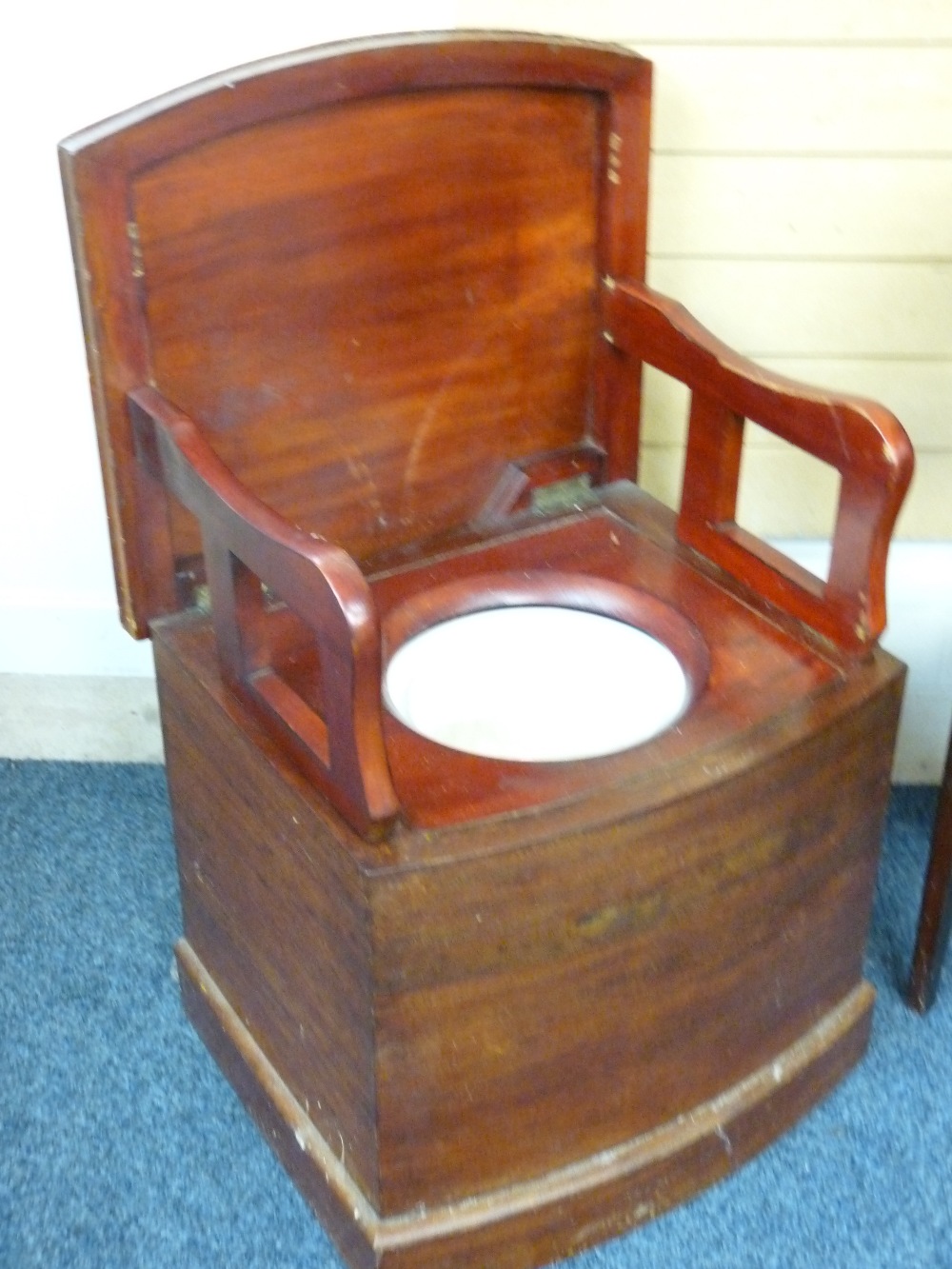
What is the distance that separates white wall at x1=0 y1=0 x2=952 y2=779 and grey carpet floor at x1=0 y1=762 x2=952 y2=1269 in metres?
0.34

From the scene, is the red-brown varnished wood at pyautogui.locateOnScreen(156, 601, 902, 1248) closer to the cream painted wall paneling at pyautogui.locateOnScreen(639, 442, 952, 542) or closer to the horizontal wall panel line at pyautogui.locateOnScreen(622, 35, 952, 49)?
the cream painted wall paneling at pyautogui.locateOnScreen(639, 442, 952, 542)

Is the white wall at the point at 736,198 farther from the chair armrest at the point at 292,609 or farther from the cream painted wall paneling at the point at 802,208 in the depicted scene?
the chair armrest at the point at 292,609

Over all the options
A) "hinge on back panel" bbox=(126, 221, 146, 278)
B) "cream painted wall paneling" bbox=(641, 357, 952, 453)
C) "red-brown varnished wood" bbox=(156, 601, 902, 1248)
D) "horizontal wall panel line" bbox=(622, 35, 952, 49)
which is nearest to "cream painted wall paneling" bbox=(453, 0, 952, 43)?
"horizontal wall panel line" bbox=(622, 35, 952, 49)

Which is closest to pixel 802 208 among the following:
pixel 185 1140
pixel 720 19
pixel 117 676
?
pixel 720 19

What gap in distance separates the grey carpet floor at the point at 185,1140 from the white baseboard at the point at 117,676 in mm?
168

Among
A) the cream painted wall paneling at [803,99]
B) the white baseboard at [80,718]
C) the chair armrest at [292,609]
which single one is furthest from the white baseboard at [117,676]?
the chair armrest at [292,609]

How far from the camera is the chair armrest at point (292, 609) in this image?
77 centimetres

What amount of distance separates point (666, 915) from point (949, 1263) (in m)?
0.34

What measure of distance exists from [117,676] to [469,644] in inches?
20.3

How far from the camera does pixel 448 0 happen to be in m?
1.13

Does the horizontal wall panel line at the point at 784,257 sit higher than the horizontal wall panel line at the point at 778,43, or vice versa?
the horizontal wall panel line at the point at 778,43

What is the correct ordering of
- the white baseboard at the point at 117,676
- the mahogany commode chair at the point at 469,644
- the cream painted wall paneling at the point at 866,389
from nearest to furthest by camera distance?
the mahogany commode chair at the point at 469,644, the cream painted wall paneling at the point at 866,389, the white baseboard at the point at 117,676

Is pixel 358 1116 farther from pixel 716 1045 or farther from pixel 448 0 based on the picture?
pixel 448 0

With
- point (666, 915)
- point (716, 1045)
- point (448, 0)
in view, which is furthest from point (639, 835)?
point (448, 0)
